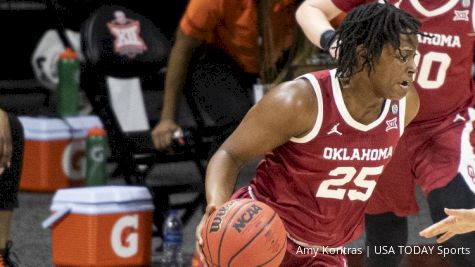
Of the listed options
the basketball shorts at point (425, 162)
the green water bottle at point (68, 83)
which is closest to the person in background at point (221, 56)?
the basketball shorts at point (425, 162)

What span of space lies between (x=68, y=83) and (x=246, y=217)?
4.32m

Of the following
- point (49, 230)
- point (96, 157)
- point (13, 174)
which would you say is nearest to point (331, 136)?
point (13, 174)

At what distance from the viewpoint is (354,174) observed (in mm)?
3732

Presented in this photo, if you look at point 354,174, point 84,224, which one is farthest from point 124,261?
point 354,174

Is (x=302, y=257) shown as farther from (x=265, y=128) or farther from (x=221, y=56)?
(x=221, y=56)

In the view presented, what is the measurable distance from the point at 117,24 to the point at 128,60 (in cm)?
19

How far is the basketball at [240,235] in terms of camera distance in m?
3.26

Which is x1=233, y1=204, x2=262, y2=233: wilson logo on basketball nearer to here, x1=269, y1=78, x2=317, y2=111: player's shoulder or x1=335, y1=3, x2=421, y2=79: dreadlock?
x1=269, y1=78, x2=317, y2=111: player's shoulder

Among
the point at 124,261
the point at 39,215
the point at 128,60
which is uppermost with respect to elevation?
the point at 128,60

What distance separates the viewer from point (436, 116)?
445cm

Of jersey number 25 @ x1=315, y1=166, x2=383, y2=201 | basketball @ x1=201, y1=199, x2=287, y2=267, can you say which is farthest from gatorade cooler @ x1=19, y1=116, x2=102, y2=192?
basketball @ x1=201, y1=199, x2=287, y2=267

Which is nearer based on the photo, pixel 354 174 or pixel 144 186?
pixel 354 174

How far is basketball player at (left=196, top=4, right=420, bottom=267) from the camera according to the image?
3545mm

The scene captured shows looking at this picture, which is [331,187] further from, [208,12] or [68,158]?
[68,158]
